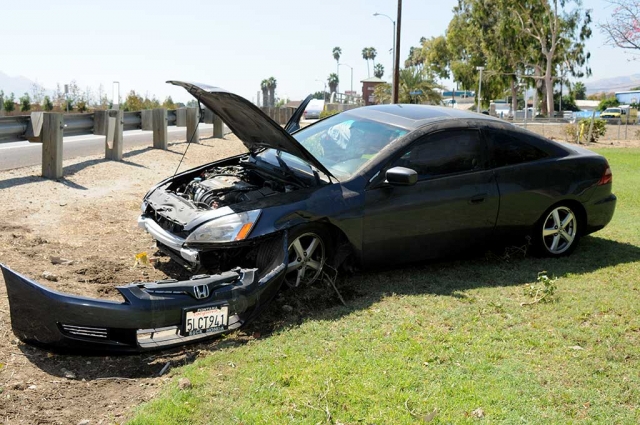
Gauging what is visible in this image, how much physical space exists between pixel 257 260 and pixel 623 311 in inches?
114

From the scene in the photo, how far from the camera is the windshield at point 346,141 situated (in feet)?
20.2

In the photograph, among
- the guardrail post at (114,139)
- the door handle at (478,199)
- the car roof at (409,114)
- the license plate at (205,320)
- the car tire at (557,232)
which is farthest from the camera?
the guardrail post at (114,139)

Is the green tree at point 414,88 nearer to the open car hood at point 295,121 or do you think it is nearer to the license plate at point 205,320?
the open car hood at point 295,121

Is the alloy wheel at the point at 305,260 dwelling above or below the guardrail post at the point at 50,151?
below

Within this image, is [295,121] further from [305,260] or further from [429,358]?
A: [429,358]

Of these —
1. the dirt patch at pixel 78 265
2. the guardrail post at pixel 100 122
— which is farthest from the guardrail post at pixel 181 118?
the guardrail post at pixel 100 122

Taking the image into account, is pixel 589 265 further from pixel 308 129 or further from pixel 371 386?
pixel 371 386

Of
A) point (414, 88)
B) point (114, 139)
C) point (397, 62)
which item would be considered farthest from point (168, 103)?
point (114, 139)

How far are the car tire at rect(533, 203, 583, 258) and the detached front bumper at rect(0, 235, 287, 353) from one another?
11.2 ft

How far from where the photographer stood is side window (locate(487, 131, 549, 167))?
21.8 ft

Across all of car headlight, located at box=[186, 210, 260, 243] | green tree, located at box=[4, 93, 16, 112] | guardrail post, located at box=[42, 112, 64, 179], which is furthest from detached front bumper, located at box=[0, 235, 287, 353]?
green tree, located at box=[4, 93, 16, 112]

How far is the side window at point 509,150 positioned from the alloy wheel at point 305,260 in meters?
2.07

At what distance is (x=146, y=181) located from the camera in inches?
425

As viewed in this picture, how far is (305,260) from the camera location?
222 inches
